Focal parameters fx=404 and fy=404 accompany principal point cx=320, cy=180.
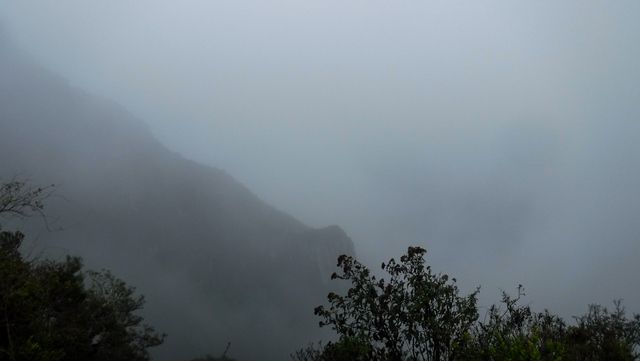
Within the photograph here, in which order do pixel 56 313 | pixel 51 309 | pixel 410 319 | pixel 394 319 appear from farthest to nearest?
pixel 56 313, pixel 51 309, pixel 394 319, pixel 410 319

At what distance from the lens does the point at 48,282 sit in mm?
21453

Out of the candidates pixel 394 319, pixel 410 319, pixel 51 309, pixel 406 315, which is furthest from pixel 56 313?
pixel 410 319

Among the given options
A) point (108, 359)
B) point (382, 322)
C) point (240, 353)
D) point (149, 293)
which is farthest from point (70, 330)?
point (149, 293)

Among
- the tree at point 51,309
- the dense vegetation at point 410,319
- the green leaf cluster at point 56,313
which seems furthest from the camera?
the green leaf cluster at point 56,313

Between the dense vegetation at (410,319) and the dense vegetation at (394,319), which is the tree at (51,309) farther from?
the dense vegetation at (410,319)

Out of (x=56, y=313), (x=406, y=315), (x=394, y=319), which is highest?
(x=406, y=315)

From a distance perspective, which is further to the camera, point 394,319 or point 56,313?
point 56,313

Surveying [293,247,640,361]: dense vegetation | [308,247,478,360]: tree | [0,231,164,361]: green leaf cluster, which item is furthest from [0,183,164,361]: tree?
[308,247,478,360]: tree

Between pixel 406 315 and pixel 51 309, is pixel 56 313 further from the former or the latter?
pixel 406 315

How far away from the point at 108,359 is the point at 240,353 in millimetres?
167873

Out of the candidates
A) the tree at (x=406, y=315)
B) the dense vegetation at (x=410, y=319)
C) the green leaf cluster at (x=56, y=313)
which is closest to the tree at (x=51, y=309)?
the green leaf cluster at (x=56, y=313)

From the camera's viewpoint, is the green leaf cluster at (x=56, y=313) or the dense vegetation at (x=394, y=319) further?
the green leaf cluster at (x=56, y=313)

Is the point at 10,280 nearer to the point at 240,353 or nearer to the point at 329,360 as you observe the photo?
the point at 329,360

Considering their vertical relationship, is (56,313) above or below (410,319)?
below
